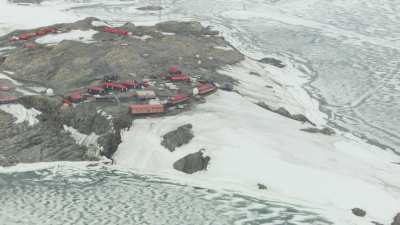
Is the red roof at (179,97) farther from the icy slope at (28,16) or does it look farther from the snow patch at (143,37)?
the icy slope at (28,16)

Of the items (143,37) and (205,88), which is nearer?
(205,88)

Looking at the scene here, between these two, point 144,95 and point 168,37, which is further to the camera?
point 168,37

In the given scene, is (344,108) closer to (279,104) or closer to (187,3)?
(279,104)

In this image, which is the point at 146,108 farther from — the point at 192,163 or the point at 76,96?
the point at 192,163

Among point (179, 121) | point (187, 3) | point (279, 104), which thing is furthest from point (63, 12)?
point (179, 121)

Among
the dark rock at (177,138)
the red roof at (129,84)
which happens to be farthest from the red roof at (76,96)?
the dark rock at (177,138)

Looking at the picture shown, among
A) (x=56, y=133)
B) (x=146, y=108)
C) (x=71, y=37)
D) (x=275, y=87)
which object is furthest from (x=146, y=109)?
(x=71, y=37)
